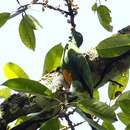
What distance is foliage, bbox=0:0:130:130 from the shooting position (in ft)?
3.35

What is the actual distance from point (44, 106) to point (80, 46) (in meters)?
0.24

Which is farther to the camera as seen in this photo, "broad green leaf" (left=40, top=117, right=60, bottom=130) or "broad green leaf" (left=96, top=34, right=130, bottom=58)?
"broad green leaf" (left=96, top=34, right=130, bottom=58)

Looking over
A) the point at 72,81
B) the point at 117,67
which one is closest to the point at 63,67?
the point at 72,81

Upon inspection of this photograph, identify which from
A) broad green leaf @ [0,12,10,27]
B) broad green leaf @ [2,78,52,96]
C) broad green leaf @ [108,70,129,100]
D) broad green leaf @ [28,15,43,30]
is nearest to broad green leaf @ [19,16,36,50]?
broad green leaf @ [28,15,43,30]

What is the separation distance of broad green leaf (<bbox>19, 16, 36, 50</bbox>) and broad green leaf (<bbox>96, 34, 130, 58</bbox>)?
1.34 ft

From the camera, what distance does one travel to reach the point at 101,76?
4.15ft

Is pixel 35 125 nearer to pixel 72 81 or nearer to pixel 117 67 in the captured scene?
pixel 72 81

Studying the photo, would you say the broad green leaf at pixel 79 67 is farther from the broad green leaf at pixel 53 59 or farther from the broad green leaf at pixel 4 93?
the broad green leaf at pixel 4 93

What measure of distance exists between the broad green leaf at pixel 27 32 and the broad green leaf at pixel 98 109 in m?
0.62

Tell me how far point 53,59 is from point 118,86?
25 centimetres

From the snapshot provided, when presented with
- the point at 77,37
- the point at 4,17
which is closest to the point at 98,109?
the point at 77,37

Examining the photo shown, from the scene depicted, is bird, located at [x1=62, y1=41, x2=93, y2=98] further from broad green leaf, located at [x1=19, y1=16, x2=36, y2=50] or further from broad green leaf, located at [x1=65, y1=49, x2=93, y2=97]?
broad green leaf, located at [x1=19, y1=16, x2=36, y2=50]

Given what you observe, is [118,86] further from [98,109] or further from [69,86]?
[98,109]

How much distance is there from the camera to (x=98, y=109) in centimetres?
99
